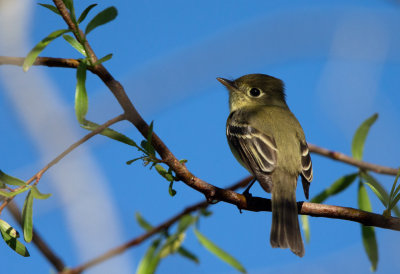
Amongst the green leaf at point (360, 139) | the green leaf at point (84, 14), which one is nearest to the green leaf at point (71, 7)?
the green leaf at point (84, 14)

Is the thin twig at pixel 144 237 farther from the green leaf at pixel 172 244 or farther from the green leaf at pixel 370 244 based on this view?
the green leaf at pixel 370 244

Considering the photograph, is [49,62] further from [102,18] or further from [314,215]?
[314,215]

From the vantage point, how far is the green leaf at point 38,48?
175 cm

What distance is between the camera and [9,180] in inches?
74.2

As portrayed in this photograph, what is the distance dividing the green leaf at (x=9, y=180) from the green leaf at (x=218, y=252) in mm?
1640

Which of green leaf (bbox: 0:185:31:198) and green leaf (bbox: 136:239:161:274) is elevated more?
green leaf (bbox: 0:185:31:198)

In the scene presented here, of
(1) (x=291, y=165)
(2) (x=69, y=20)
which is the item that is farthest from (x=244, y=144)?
(2) (x=69, y=20)

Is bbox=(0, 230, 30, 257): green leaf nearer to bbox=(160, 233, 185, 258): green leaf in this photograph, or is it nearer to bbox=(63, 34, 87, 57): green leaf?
bbox=(63, 34, 87, 57): green leaf

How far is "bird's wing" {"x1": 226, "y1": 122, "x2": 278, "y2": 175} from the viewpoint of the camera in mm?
3297

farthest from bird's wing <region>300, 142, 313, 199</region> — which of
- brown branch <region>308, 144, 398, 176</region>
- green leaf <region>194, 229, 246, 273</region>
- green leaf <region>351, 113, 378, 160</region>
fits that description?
green leaf <region>194, 229, 246, 273</region>

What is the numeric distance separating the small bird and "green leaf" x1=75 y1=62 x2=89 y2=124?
148 centimetres

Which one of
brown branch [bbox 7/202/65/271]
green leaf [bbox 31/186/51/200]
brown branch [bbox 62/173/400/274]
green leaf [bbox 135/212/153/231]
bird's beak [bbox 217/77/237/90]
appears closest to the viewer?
green leaf [bbox 31/186/51/200]

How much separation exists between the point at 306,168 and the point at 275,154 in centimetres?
25

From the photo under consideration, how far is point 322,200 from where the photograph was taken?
3125 millimetres
